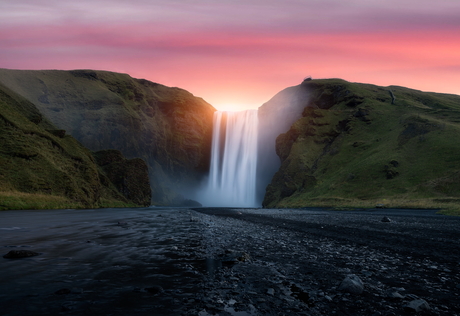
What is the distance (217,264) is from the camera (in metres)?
6.79

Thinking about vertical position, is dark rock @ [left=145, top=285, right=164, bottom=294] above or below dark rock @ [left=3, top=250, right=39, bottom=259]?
above

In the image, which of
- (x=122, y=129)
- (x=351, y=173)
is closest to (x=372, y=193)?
(x=351, y=173)

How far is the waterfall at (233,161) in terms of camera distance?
133125mm

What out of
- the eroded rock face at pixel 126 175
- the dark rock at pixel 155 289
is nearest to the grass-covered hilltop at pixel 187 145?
the eroded rock face at pixel 126 175

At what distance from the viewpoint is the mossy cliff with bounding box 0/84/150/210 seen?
39.0 m

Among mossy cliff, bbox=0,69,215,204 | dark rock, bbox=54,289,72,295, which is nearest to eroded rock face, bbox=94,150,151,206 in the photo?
mossy cliff, bbox=0,69,215,204

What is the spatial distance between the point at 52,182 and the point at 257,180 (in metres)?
98.6

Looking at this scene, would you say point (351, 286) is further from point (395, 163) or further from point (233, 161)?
point (233, 161)

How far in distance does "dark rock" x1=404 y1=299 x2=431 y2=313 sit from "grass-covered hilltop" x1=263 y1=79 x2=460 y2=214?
46829mm

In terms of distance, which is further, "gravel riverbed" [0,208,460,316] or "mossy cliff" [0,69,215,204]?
"mossy cliff" [0,69,215,204]

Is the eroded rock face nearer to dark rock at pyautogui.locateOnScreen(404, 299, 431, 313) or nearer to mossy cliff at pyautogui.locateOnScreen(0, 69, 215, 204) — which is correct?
mossy cliff at pyautogui.locateOnScreen(0, 69, 215, 204)

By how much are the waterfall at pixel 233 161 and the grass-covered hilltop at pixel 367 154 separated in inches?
1004

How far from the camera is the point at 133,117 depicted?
12294 centimetres

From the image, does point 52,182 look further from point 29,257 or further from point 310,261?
point 310,261
